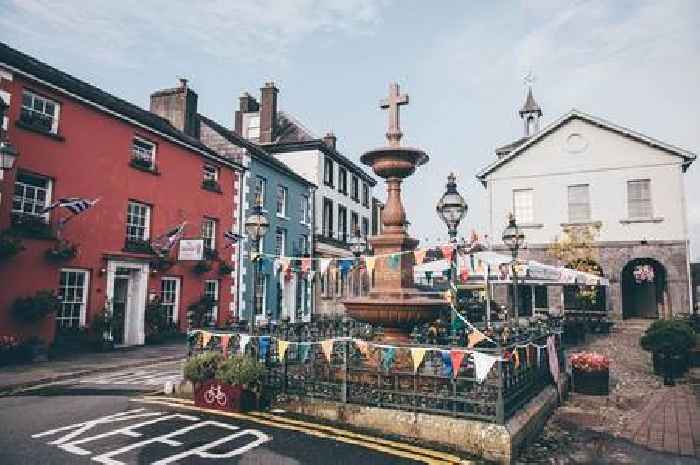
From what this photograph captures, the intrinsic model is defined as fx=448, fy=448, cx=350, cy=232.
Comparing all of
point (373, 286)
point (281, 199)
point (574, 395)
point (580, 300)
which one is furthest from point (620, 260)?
point (373, 286)

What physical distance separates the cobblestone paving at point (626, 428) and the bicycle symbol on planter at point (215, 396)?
4.49 m

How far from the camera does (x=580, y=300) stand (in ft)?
73.6

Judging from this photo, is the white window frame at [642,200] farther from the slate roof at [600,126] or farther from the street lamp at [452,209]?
the street lamp at [452,209]

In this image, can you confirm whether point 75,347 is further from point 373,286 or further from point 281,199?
point 281,199

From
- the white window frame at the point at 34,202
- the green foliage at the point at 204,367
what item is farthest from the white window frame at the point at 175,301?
the green foliage at the point at 204,367

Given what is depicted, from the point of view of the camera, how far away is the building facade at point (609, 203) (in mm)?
22125

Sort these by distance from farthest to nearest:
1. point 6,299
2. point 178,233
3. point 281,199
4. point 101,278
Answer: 1. point 281,199
2. point 178,233
3. point 101,278
4. point 6,299

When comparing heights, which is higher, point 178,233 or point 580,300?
point 178,233

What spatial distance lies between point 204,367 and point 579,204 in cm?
2244

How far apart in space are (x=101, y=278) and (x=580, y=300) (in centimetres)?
2123

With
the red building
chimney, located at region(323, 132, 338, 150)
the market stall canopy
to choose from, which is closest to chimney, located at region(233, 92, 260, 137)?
chimney, located at region(323, 132, 338, 150)

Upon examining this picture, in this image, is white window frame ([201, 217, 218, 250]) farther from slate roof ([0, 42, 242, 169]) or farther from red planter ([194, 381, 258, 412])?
red planter ([194, 381, 258, 412])

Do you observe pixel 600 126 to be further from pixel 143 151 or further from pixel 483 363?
pixel 483 363

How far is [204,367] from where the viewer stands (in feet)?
25.0
